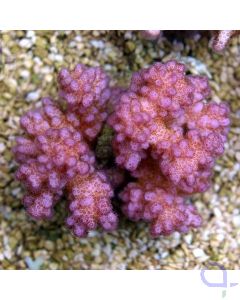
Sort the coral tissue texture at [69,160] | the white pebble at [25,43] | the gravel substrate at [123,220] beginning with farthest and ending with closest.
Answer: the white pebble at [25,43] → the gravel substrate at [123,220] → the coral tissue texture at [69,160]

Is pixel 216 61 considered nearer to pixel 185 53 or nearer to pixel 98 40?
pixel 185 53

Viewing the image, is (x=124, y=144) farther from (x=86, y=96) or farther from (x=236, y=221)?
(x=236, y=221)

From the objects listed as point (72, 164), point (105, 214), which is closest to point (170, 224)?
point (105, 214)

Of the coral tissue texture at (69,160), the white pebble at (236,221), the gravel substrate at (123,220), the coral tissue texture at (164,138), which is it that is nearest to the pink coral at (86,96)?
the coral tissue texture at (69,160)

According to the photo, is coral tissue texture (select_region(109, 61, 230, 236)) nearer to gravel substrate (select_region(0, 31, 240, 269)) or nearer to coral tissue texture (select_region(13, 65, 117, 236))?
coral tissue texture (select_region(13, 65, 117, 236))

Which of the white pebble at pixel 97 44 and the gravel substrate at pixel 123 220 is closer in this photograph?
the gravel substrate at pixel 123 220

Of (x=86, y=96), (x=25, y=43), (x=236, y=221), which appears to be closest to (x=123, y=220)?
(x=236, y=221)

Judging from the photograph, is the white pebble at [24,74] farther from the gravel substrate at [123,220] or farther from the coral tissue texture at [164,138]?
the coral tissue texture at [164,138]

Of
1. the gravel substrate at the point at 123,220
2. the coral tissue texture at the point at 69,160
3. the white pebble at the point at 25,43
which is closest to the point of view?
the coral tissue texture at the point at 69,160
